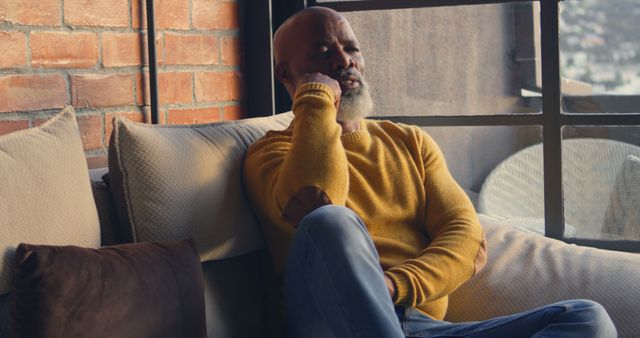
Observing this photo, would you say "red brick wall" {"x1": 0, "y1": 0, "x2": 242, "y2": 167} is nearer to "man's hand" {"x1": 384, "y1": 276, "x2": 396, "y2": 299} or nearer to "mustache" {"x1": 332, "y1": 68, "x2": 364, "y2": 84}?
"mustache" {"x1": 332, "y1": 68, "x2": 364, "y2": 84}

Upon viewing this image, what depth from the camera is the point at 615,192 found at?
2518 millimetres

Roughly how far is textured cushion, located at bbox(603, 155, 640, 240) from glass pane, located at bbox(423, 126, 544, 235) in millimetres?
196

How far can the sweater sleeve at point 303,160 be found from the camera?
1.96m

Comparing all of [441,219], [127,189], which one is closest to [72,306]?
[127,189]

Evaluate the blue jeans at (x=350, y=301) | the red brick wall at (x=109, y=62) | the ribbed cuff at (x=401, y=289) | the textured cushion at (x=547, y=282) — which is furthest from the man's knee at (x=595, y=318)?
the red brick wall at (x=109, y=62)

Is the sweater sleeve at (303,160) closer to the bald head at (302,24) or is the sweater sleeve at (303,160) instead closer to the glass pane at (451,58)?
the bald head at (302,24)

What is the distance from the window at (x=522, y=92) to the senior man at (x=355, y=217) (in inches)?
19.5

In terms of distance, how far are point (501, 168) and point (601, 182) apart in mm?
288

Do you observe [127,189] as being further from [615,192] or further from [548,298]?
[615,192]

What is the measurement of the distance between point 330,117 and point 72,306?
2.56 feet

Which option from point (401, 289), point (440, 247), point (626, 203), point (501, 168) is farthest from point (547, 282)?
point (501, 168)

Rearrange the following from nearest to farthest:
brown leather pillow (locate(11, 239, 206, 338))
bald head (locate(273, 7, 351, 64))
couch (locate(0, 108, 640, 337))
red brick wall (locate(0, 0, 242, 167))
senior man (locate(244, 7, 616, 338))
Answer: brown leather pillow (locate(11, 239, 206, 338)) → couch (locate(0, 108, 640, 337)) → senior man (locate(244, 7, 616, 338)) → red brick wall (locate(0, 0, 242, 167)) → bald head (locate(273, 7, 351, 64))

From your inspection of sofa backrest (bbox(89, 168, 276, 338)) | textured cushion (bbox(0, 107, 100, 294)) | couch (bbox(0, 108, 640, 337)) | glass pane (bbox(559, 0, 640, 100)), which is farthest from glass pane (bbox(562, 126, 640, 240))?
textured cushion (bbox(0, 107, 100, 294))

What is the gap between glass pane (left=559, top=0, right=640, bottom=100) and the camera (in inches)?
97.4
